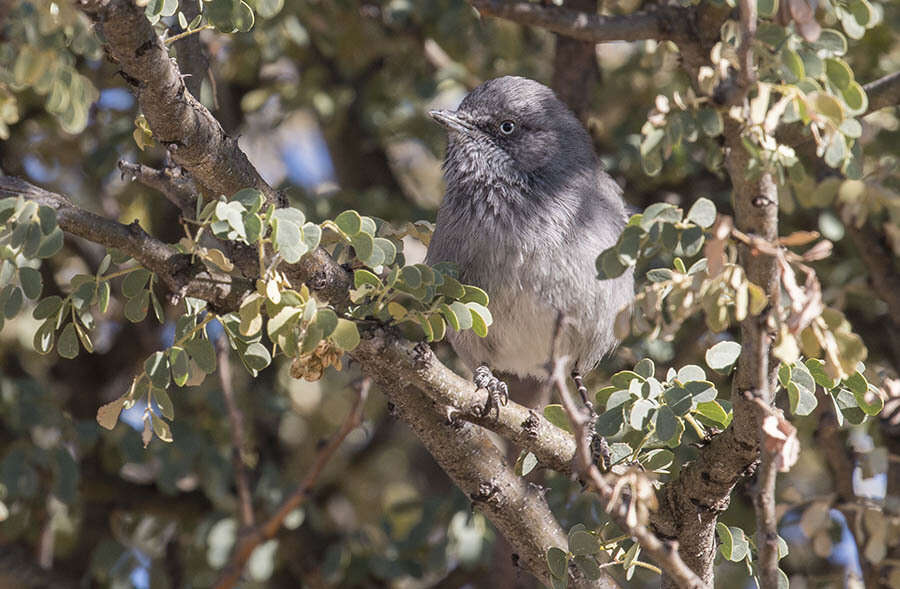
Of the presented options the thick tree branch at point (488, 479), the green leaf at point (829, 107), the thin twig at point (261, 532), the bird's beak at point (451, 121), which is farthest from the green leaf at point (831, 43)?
the thin twig at point (261, 532)

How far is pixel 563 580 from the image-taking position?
2.76 meters

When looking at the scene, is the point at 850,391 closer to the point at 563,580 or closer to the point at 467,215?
the point at 563,580

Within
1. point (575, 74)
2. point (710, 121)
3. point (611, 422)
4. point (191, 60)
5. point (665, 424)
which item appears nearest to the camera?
point (665, 424)

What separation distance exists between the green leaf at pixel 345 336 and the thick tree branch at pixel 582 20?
1.79 m

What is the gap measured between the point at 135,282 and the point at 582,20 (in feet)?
6.50

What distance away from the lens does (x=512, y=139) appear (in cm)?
441

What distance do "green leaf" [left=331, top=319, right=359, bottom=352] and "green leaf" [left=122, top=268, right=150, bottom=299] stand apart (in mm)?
595

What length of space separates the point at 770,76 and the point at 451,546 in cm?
272

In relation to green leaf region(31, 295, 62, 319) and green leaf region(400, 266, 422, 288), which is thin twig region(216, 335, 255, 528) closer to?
green leaf region(31, 295, 62, 319)

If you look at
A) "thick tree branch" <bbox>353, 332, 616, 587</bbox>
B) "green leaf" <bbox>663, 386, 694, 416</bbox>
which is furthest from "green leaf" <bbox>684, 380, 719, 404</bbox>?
"thick tree branch" <bbox>353, 332, 616, 587</bbox>

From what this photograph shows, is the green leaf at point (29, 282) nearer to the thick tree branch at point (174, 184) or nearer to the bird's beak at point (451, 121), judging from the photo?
the thick tree branch at point (174, 184)

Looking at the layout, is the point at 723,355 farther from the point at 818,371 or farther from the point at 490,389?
the point at 490,389

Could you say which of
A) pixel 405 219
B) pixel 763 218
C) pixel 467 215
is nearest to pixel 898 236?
pixel 763 218

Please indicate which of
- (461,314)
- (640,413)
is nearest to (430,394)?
(461,314)
